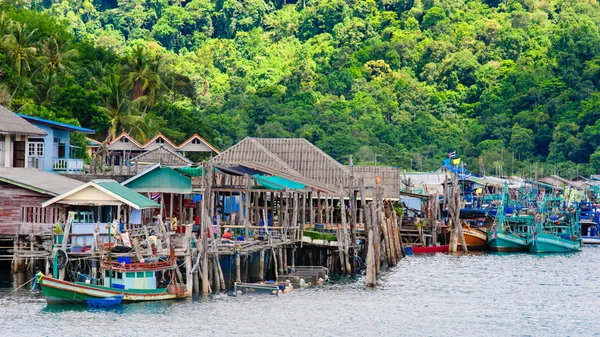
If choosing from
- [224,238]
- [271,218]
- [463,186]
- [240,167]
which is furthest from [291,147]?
[463,186]

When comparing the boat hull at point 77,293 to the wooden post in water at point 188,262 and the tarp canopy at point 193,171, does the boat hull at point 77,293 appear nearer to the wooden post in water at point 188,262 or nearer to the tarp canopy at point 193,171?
the wooden post in water at point 188,262

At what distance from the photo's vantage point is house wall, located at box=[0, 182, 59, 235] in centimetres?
4662

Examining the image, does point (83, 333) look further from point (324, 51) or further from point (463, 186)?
point (324, 51)

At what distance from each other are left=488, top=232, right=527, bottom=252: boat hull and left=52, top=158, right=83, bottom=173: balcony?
2746 centimetres

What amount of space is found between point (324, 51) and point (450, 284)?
355 feet

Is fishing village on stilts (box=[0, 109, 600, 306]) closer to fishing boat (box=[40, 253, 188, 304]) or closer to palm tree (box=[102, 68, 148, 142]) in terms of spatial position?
fishing boat (box=[40, 253, 188, 304])

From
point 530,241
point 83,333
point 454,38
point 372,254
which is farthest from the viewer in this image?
point 454,38

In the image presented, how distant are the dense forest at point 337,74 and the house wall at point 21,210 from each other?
23765 mm

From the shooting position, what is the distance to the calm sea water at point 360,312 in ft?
120

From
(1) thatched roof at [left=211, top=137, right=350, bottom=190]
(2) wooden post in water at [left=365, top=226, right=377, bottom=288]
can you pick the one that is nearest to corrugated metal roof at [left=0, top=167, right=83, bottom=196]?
(1) thatched roof at [left=211, top=137, right=350, bottom=190]

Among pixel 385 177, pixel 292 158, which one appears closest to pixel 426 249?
pixel 385 177

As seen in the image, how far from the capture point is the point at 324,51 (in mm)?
157375

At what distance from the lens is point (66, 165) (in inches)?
2238

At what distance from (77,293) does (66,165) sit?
1949 centimetres
